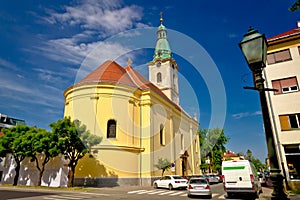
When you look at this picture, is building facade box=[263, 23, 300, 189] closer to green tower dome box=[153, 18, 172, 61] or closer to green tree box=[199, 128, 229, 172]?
green tower dome box=[153, 18, 172, 61]

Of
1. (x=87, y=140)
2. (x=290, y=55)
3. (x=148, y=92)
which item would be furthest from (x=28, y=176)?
(x=290, y=55)

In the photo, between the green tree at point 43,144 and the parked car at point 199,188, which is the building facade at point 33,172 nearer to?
the green tree at point 43,144

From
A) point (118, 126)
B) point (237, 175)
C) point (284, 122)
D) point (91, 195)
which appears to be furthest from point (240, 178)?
point (118, 126)

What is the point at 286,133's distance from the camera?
58.5 ft

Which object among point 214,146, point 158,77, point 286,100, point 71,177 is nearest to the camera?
point 286,100

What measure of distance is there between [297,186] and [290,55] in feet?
36.6

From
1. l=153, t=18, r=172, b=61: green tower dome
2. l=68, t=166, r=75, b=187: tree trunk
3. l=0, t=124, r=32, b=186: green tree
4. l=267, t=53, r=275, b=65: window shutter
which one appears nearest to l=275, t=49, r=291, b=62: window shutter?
l=267, t=53, r=275, b=65: window shutter

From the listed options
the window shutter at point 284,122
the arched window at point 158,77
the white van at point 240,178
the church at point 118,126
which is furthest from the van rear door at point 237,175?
the arched window at point 158,77

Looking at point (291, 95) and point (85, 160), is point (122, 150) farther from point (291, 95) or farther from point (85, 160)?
point (291, 95)

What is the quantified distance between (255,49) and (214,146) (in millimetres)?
51941

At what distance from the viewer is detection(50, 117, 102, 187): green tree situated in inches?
777

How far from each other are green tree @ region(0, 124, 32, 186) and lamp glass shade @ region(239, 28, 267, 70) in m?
22.7

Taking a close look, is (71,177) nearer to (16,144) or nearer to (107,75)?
(16,144)

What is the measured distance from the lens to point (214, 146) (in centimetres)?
5197
